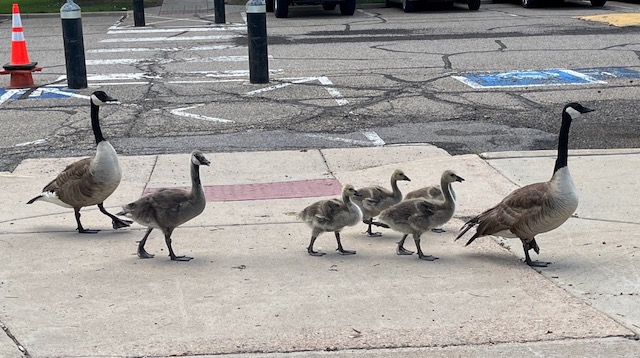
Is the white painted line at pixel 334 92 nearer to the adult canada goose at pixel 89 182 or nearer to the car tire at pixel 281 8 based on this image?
the adult canada goose at pixel 89 182

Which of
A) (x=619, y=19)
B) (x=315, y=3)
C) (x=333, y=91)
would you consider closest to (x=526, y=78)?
(x=333, y=91)

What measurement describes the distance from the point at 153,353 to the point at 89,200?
2720 mm

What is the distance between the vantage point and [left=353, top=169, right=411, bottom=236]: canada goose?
775 cm

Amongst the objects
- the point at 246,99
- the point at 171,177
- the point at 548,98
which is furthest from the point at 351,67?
the point at 171,177

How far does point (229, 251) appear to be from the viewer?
7.22 metres

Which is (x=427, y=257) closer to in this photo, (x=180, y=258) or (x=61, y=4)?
(x=180, y=258)

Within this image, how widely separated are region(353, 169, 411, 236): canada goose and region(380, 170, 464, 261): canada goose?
1.57ft

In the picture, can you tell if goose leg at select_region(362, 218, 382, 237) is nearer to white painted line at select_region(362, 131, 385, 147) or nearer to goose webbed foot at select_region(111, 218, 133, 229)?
goose webbed foot at select_region(111, 218, 133, 229)

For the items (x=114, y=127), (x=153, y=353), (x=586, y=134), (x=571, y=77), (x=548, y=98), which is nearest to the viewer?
(x=153, y=353)

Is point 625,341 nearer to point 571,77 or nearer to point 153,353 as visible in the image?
point 153,353

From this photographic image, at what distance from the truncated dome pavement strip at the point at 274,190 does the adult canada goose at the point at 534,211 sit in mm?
2086

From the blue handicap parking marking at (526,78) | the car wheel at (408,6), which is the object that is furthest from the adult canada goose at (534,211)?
the car wheel at (408,6)

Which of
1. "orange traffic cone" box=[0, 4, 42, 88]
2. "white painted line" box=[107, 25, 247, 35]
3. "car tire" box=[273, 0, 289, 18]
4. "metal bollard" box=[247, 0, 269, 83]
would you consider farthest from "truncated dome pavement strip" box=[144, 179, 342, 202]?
"car tire" box=[273, 0, 289, 18]

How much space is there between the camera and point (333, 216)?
7.11 m
